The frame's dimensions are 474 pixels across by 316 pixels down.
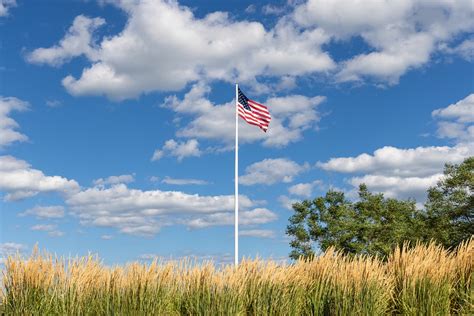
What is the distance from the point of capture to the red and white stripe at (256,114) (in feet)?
78.9

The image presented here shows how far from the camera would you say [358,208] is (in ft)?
123

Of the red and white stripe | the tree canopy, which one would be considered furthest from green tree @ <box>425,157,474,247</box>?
the red and white stripe

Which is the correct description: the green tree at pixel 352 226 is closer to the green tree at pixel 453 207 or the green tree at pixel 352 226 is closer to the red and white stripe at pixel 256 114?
the green tree at pixel 453 207

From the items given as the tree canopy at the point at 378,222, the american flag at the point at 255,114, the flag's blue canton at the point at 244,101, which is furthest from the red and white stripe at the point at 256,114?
the tree canopy at the point at 378,222

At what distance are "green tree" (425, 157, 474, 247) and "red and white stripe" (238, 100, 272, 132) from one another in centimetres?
1555

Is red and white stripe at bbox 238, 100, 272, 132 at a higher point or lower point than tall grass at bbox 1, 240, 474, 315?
higher

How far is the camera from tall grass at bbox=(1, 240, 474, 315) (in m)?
9.41

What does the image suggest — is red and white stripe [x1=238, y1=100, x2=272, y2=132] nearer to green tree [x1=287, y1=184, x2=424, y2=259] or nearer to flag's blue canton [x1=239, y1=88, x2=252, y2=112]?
flag's blue canton [x1=239, y1=88, x2=252, y2=112]

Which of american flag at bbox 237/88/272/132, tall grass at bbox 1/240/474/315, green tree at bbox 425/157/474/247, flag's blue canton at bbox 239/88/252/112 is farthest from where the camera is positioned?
green tree at bbox 425/157/474/247

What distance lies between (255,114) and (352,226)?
13.3 metres

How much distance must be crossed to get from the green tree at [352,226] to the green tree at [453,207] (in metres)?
1.27

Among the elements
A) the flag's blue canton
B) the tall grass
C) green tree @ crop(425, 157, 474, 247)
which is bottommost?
the tall grass

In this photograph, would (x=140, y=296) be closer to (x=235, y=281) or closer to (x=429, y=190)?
(x=235, y=281)

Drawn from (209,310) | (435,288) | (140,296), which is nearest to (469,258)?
(435,288)
